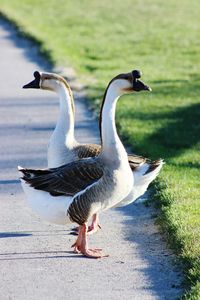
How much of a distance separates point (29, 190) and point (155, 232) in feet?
3.81

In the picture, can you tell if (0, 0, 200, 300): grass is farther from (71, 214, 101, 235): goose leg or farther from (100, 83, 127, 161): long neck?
(100, 83, 127, 161): long neck

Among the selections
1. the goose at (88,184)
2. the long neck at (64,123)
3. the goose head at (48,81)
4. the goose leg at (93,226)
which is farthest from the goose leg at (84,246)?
the goose head at (48,81)

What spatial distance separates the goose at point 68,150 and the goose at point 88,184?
1.65 feet

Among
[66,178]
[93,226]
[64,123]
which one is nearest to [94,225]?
[93,226]

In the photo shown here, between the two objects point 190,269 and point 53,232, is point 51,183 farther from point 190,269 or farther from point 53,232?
point 190,269

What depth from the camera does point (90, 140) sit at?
1150 cm

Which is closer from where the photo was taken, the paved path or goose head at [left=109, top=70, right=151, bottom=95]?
the paved path

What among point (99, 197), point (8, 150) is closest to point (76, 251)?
point (99, 197)

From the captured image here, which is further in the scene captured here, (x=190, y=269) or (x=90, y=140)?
(x=90, y=140)

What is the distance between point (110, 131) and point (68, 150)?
0.86m

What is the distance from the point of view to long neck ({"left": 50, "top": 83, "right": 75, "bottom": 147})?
27.7 ft

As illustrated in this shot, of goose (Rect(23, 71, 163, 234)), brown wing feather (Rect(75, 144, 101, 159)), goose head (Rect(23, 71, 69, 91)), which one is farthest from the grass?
goose head (Rect(23, 71, 69, 91))

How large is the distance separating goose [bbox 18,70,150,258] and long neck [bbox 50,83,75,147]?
71cm

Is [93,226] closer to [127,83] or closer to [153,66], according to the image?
[127,83]
